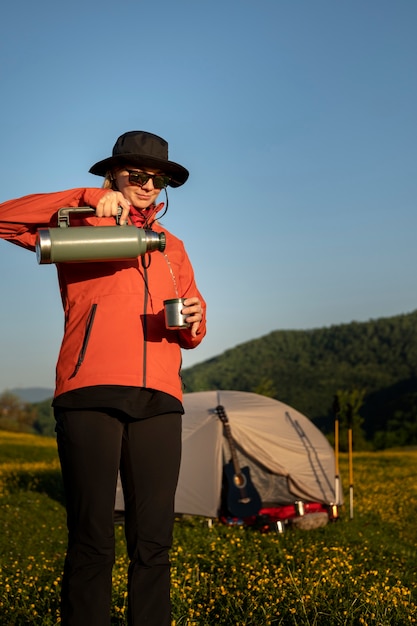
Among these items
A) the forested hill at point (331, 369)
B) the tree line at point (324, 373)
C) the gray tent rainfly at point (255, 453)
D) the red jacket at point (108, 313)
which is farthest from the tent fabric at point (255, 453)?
the forested hill at point (331, 369)

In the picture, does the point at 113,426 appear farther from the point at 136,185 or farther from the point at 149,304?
the point at 136,185

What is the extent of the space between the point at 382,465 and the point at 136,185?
2197 centimetres

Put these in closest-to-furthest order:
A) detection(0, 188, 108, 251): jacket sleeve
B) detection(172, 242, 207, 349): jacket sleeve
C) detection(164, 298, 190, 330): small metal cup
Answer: detection(164, 298, 190, 330): small metal cup < detection(0, 188, 108, 251): jacket sleeve < detection(172, 242, 207, 349): jacket sleeve

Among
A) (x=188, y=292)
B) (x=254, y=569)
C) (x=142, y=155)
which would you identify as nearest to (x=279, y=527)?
(x=254, y=569)

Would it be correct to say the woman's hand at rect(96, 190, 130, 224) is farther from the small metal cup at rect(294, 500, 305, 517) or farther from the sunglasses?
the small metal cup at rect(294, 500, 305, 517)

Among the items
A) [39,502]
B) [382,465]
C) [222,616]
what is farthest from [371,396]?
[222,616]

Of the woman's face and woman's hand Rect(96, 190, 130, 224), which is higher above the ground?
the woman's face

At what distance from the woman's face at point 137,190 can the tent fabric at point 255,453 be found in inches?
272

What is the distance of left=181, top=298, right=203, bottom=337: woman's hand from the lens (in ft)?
11.6

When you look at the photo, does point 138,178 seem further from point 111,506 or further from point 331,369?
point 331,369

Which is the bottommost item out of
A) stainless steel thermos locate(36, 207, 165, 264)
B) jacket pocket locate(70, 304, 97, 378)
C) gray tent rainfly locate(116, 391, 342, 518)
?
gray tent rainfly locate(116, 391, 342, 518)

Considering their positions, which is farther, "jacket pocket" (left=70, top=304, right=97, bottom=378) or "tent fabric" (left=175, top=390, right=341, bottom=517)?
"tent fabric" (left=175, top=390, right=341, bottom=517)

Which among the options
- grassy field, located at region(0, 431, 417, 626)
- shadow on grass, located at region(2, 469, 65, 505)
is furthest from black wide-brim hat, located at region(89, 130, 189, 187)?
shadow on grass, located at region(2, 469, 65, 505)

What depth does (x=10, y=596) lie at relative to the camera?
5289mm
